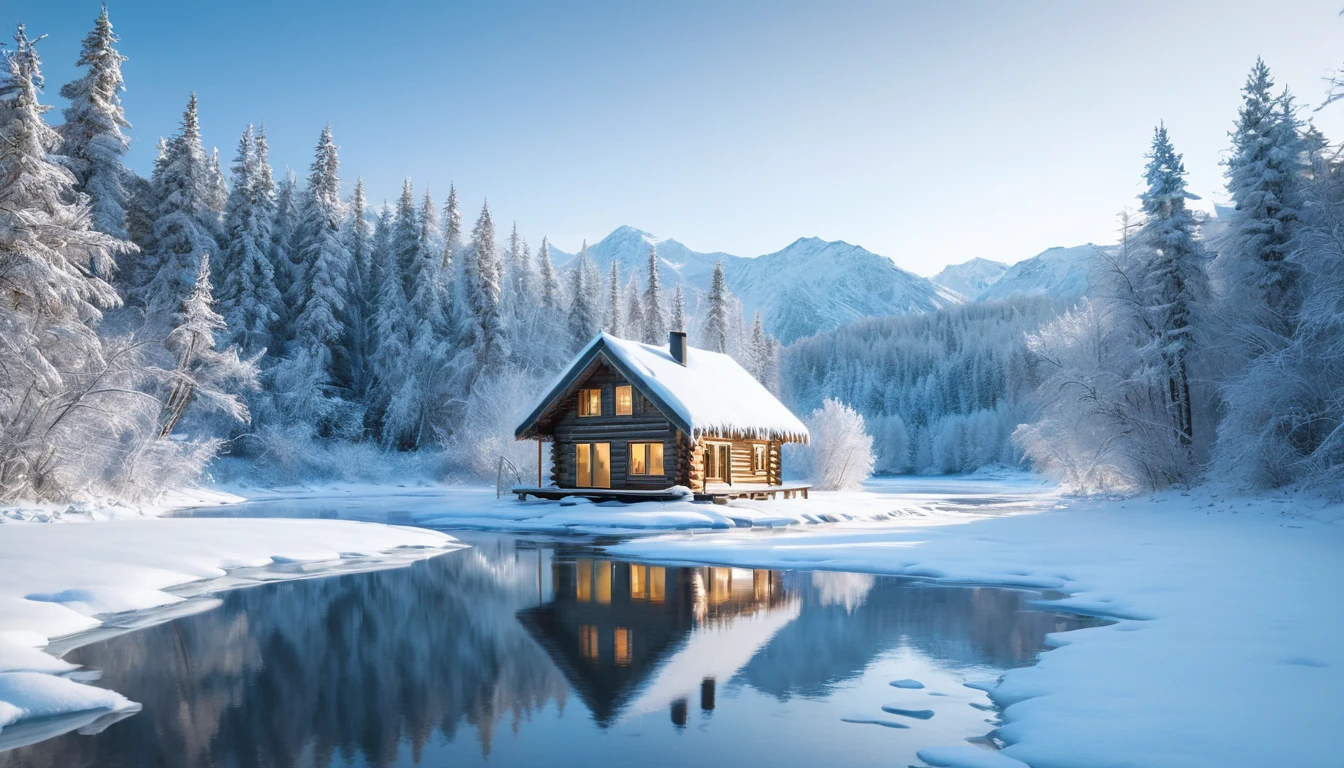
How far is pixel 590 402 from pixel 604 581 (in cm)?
2058

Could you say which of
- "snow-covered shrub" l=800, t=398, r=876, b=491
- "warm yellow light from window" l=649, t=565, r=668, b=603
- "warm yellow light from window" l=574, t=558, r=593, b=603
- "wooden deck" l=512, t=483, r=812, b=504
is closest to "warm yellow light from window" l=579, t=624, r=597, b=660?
"warm yellow light from window" l=574, t=558, r=593, b=603

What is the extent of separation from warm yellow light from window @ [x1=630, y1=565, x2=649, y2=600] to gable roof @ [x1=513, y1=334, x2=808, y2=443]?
557 inches

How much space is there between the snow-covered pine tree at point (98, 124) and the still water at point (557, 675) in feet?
126

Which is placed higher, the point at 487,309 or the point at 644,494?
the point at 487,309

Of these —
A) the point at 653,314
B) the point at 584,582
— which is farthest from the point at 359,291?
the point at 584,582

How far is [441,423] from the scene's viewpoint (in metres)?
58.5

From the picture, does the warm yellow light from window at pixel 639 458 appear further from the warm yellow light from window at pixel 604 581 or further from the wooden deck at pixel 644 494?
the warm yellow light from window at pixel 604 581

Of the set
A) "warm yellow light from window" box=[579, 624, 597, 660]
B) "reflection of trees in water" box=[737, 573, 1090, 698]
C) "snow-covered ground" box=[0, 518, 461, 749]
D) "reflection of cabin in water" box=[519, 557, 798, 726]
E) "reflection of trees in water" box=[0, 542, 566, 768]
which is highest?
"snow-covered ground" box=[0, 518, 461, 749]

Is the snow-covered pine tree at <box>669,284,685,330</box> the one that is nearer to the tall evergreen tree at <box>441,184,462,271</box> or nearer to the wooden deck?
the tall evergreen tree at <box>441,184,462,271</box>

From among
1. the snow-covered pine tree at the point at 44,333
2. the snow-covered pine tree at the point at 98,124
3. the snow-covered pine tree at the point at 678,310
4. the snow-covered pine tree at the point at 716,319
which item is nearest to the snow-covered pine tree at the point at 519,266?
the snow-covered pine tree at the point at 678,310

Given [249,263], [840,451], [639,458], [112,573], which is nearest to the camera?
[112,573]

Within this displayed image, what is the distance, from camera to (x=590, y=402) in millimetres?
35219

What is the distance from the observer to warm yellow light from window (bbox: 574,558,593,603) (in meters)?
13.2

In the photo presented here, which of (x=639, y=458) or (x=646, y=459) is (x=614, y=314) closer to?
(x=639, y=458)
